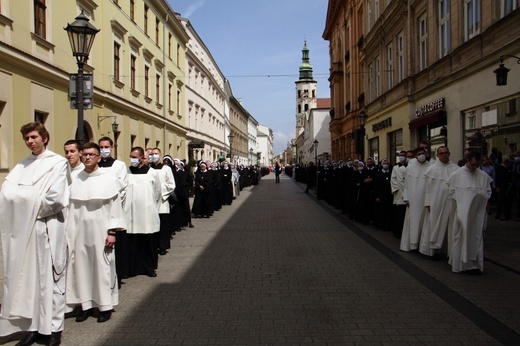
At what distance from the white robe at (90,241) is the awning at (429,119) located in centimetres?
1382

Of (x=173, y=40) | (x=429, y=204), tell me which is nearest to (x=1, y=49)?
(x=429, y=204)

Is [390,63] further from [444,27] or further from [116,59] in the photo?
[116,59]

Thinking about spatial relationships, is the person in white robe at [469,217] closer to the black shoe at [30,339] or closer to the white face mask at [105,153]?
the white face mask at [105,153]

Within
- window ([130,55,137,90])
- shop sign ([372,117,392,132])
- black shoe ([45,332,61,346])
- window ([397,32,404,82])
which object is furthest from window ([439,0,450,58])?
window ([130,55,137,90])

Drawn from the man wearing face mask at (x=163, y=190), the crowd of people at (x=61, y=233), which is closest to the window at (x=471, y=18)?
the man wearing face mask at (x=163, y=190)

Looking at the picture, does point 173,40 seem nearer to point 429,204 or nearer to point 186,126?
point 186,126

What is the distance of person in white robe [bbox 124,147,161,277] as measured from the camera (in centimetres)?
678

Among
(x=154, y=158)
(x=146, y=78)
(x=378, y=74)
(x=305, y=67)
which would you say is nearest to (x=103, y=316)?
(x=154, y=158)

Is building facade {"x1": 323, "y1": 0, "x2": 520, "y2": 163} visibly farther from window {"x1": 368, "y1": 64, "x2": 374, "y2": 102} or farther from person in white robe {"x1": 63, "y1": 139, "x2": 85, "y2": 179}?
person in white robe {"x1": 63, "y1": 139, "x2": 85, "y2": 179}

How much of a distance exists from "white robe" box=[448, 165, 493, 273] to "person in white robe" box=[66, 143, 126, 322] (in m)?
4.98

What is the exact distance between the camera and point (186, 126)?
3975 centimetres

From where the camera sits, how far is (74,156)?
5.02 meters

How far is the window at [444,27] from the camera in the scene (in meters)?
16.0

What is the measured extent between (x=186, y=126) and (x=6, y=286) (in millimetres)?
36142
